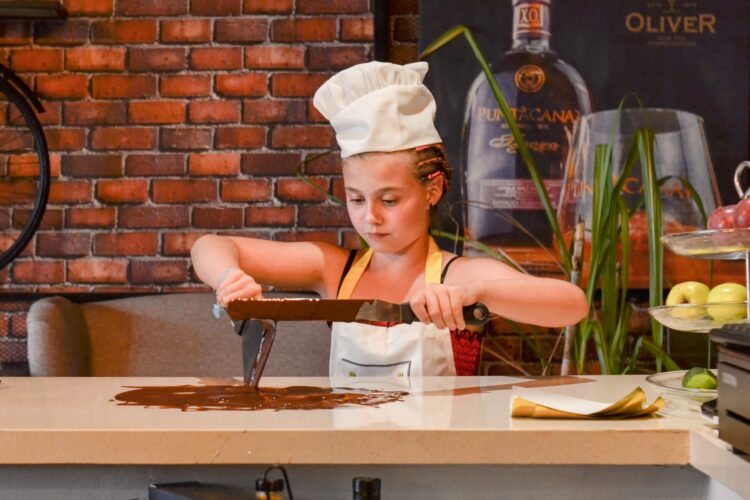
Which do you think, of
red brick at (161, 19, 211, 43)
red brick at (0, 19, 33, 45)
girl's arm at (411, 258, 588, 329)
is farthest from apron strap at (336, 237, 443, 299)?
red brick at (0, 19, 33, 45)

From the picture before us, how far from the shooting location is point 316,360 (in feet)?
9.59

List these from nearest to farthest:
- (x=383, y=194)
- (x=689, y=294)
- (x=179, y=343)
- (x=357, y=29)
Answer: (x=689, y=294)
(x=383, y=194)
(x=179, y=343)
(x=357, y=29)

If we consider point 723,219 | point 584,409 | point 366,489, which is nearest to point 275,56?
point 723,219

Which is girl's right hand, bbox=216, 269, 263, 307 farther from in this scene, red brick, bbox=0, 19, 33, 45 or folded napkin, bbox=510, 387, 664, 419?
red brick, bbox=0, 19, 33, 45

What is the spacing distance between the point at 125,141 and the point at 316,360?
965 millimetres

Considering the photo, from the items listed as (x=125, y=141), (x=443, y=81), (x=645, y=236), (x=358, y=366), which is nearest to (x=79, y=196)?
(x=125, y=141)

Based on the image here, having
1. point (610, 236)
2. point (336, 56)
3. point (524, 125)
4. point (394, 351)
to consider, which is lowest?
point (394, 351)

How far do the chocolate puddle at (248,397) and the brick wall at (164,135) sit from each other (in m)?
1.57

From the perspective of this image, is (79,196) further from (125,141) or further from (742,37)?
(742,37)

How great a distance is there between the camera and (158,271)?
3082 millimetres

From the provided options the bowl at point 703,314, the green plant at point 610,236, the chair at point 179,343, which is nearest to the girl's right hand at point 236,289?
the bowl at point 703,314

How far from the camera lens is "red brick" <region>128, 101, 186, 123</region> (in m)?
3.08

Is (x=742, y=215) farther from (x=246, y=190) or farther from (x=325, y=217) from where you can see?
(x=246, y=190)

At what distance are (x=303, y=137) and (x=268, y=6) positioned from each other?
1.46ft
